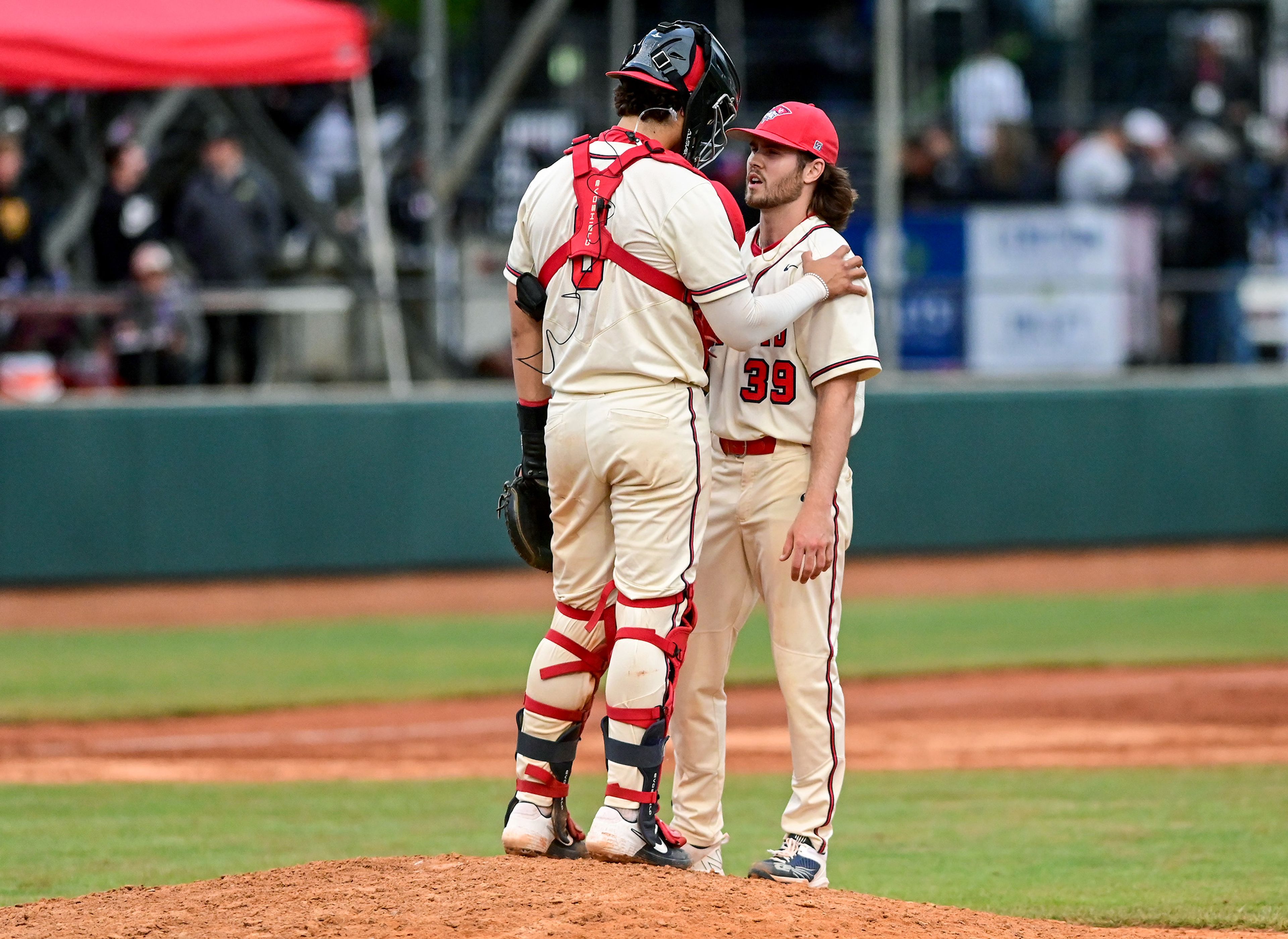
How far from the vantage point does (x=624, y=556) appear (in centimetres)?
466

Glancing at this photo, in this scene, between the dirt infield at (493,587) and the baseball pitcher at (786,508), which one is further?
the dirt infield at (493,587)

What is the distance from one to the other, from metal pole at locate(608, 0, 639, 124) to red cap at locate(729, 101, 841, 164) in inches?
408

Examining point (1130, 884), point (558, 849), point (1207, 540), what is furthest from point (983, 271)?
point (558, 849)

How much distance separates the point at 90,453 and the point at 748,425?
351 inches

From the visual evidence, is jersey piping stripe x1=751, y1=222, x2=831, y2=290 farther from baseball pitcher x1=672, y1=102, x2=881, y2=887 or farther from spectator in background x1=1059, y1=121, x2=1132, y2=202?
spectator in background x1=1059, y1=121, x2=1132, y2=202

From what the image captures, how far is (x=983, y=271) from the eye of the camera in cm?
1395

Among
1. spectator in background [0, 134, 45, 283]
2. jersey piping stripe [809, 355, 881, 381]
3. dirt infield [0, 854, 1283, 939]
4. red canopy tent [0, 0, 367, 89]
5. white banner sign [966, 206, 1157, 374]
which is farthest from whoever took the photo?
white banner sign [966, 206, 1157, 374]

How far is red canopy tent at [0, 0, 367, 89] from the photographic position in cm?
1188

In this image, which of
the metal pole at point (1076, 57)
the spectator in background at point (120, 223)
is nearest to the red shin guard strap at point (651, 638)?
the spectator in background at point (120, 223)

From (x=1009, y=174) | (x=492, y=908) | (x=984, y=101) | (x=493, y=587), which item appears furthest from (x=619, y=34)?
(x=492, y=908)

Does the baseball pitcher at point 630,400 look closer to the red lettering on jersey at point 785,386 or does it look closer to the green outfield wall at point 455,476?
the red lettering on jersey at point 785,386

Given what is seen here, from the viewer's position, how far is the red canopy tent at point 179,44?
11883 millimetres

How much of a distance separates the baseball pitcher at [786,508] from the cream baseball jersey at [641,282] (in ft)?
1.26

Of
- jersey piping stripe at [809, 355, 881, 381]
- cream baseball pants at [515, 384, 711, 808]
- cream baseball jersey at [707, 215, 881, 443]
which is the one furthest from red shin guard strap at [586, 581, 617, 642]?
jersey piping stripe at [809, 355, 881, 381]
